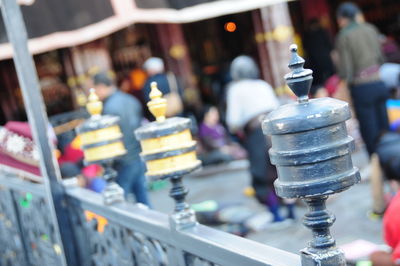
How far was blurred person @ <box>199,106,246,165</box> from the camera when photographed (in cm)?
927

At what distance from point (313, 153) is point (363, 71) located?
489cm

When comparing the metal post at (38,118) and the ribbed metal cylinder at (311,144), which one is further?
the metal post at (38,118)

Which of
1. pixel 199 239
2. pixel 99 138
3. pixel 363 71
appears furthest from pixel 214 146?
pixel 199 239

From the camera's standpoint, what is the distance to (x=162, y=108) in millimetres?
2539

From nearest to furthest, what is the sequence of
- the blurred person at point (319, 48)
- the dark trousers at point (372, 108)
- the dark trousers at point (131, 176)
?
the dark trousers at point (131, 176) → the dark trousers at point (372, 108) → the blurred person at point (319, 48)

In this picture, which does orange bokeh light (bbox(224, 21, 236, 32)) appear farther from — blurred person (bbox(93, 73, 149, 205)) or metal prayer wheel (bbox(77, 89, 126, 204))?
metal prayer wheel (bbox(77, 89, 126, 204))

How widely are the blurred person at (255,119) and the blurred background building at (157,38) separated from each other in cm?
93

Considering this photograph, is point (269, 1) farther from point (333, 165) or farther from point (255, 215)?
point (333, 165)

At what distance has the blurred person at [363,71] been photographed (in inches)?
231

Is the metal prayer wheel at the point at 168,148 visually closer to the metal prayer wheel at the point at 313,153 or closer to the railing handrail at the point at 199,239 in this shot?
the railing handrail at the point at 199,239

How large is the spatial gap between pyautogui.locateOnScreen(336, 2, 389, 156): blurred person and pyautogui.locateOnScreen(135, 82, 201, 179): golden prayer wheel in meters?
3.74

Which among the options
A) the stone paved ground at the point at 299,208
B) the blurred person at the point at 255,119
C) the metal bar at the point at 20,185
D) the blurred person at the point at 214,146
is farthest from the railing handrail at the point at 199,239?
the blurred person at the point at 214,146

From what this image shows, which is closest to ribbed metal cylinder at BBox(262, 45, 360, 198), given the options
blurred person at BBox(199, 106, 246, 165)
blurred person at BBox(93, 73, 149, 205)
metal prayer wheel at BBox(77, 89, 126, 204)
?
metal prayer wheel at BBox(77, 89, 126, 204)

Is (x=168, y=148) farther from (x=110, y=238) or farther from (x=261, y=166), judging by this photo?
(x=261, y=166)
